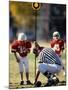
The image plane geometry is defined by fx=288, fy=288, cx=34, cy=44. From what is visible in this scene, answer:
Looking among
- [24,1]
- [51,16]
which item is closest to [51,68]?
[51,16]

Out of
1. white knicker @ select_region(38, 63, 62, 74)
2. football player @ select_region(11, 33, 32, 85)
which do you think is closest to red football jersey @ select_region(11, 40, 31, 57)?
football player @ select_region(11, 33, 32, 85)

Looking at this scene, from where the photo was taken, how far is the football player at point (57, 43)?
164cm

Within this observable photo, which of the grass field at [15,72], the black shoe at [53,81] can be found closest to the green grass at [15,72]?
the grass field at [15,72]

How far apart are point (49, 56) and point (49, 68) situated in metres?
0.07

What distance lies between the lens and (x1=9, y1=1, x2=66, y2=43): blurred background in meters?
1.57

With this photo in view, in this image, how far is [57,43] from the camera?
1658mm

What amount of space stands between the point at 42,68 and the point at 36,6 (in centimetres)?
35

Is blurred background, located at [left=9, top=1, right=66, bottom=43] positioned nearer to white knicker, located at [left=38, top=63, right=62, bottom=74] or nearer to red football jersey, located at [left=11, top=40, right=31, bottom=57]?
red football jersey, located at [left=11, top=40, right=31, bottom=57]

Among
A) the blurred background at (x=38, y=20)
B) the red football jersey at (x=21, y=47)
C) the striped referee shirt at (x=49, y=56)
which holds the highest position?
the blurred background at (x=38, y=20)

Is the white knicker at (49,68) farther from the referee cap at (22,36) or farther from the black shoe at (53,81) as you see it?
the referee cap at (22,36)

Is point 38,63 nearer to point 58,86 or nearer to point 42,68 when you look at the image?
point 42,68

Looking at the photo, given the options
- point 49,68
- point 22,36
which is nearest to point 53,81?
point 49,68

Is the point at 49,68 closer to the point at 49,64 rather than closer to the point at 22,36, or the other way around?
the point at 49,64

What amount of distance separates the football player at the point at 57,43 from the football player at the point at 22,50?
0.15 meters
